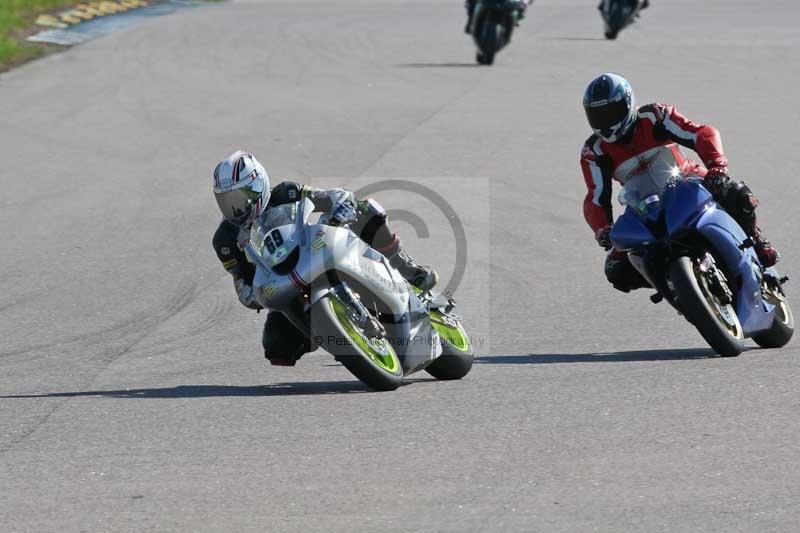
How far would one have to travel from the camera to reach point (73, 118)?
18.1 m

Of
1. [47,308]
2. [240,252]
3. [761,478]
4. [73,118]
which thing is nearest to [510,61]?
[73,118]

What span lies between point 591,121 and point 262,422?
2.95 m

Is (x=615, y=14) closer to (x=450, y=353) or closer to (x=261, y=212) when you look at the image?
(x=450, y=353)

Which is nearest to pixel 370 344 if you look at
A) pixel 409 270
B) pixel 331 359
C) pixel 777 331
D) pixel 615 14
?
pixel 409 270

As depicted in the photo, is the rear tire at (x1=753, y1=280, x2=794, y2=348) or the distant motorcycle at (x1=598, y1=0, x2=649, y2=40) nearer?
the rear tire at (x1=753, y1=280, x2=794, y2=348)

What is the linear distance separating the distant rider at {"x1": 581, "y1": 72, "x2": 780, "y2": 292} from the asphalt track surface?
0.58 meters

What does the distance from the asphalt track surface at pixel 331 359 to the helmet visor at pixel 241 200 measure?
948 mm

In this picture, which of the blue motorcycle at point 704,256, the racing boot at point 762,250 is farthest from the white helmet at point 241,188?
the racing boot at point 762,250

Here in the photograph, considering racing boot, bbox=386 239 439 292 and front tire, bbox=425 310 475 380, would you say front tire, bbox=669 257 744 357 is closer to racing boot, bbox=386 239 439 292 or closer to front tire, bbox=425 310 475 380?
front tire, bbox=425 310 475 380

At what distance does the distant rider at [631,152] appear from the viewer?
360 inches

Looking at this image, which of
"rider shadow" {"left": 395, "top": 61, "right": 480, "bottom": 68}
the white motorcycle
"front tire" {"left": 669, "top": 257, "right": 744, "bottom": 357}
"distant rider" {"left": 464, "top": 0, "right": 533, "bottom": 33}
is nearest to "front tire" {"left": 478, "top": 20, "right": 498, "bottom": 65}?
"rider shadow" {"left": 395, "top": 61, "right": 480, "bottom": 68}

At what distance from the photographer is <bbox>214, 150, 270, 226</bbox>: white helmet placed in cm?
827

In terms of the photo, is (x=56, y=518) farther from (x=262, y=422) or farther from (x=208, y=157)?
(x=208, y=157)

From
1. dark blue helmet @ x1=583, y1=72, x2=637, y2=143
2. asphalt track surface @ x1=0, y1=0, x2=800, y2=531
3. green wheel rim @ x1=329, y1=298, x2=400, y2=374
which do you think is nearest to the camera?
asphalt track surface @ x1=0, y1=0, x2=800, y2=531
